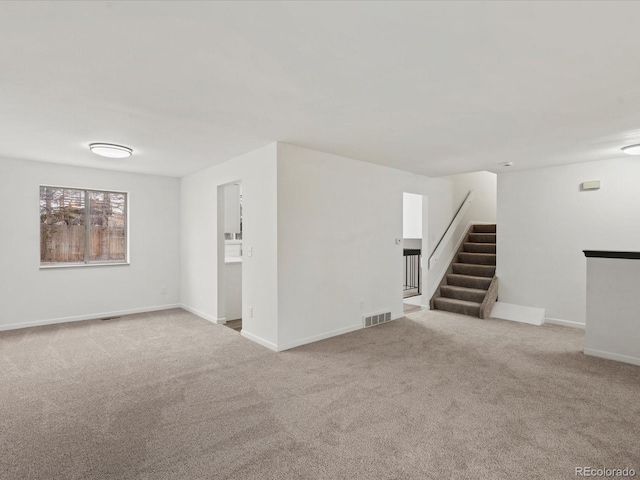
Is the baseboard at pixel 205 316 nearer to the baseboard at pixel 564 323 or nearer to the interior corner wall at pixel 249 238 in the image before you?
the interior corner wall at pixel 249 238

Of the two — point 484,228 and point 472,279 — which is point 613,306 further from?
point 484,228

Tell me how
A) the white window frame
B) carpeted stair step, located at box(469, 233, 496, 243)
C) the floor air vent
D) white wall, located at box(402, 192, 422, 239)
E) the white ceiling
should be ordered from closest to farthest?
the white ceiling, the floor air vent, the white window frame, carpeted stair step, located at box(469, 233, 496, 243), white wall, located at box(402, 192, 422, 239)

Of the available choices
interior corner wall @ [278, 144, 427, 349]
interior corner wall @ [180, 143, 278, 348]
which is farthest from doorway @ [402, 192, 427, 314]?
interior corner wall @ [180, 143, 278, 348]

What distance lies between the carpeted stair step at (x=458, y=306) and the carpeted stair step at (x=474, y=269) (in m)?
0.77

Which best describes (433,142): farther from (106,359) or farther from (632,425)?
(106,359)

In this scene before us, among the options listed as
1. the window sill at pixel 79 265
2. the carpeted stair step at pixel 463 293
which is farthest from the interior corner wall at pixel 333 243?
the window sill at pixel 79 265

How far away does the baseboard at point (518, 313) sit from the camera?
5.11m

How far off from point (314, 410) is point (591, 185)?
5.00m

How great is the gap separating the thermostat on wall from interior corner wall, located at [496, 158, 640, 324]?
0.17 feet

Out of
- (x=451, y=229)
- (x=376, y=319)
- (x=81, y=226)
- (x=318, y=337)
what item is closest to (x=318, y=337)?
(x=318, y=337)

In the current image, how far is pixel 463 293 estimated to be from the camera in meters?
5.89

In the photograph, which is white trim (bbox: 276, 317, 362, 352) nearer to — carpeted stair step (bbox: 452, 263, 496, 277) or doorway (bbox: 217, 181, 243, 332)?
doorway (bbox: 217, 181, 243, 332)

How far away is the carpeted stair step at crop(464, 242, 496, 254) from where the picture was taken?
261 inches

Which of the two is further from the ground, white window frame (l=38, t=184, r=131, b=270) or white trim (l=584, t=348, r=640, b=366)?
white window frame (l=38, t=184, r=131, b=270)
